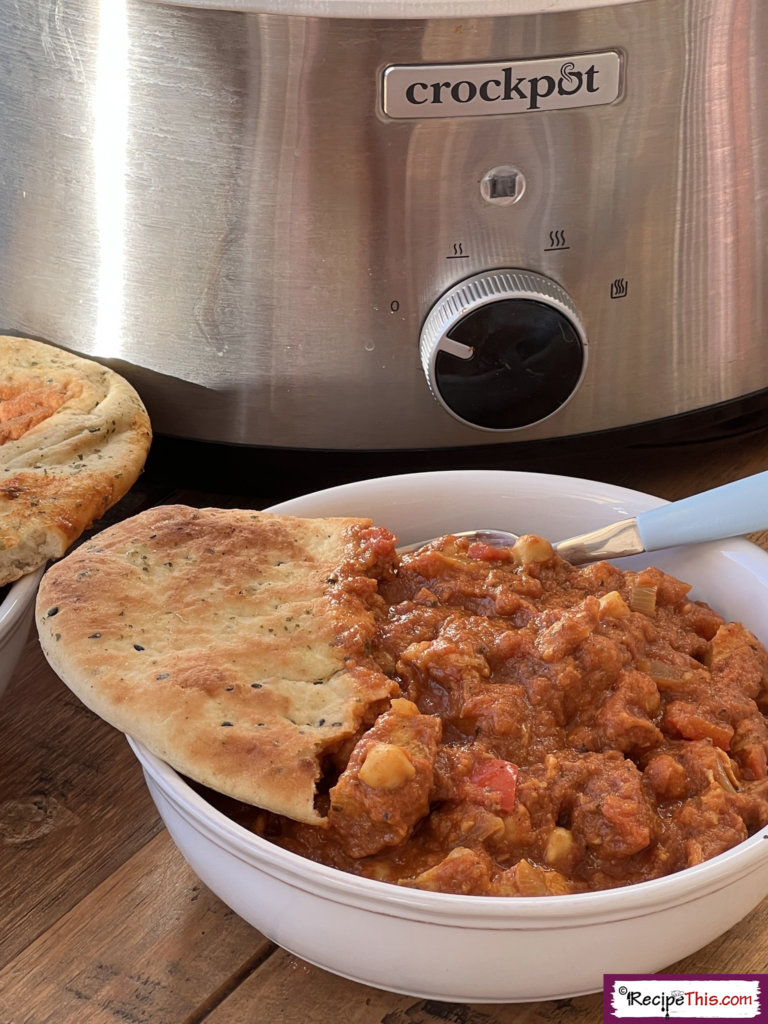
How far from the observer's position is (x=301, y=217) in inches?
41.4

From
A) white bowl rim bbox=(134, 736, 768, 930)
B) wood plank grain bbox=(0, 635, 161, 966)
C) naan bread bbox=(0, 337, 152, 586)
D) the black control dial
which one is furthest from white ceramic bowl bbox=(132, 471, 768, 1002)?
the black control dial

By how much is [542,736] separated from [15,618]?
0.39 metres

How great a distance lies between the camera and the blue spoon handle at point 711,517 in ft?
3.23

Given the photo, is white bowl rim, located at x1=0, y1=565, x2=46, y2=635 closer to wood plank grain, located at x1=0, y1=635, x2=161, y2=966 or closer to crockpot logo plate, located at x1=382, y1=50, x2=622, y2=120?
wood plank grain, located at x1=0, y1=635, x2=161, y2=966

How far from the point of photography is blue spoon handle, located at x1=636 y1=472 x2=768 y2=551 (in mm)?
985

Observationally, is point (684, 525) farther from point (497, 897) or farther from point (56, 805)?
point (56, 805)

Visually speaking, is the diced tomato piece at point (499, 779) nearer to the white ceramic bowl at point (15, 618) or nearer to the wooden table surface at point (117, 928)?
the wooden table surface at point (117, 928)

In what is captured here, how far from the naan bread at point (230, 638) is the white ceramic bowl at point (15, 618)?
Result: 2.2 inches

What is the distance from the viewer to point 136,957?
85cm

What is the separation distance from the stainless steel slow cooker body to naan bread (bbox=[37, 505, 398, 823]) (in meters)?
0.20

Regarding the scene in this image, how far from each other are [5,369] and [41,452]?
0.44ft

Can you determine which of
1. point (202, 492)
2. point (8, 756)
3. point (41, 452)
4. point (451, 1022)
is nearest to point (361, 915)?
point (451, 1022)

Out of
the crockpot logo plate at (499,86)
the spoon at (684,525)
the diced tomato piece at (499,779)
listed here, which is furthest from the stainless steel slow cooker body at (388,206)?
the diced tomato piece at (499,779)

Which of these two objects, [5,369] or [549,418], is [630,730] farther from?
[5,369]
